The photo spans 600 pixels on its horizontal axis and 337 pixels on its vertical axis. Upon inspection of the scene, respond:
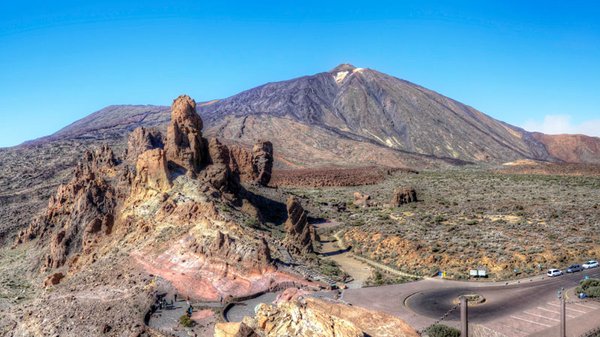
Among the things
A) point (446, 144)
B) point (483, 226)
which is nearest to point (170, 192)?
point (483, 226)

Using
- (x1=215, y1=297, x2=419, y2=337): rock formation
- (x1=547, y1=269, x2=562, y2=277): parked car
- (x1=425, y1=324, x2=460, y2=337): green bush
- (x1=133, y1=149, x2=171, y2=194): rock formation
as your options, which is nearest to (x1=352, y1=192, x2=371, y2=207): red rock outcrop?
(x1=133, y1=149, x2=171, y2=194): rock formation

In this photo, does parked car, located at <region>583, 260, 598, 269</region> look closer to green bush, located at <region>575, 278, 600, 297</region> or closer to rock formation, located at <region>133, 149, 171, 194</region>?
green bush, located at <region>575, 278, 600, 297</region>

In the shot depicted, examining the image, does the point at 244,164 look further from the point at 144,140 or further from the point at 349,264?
the point at 349,264

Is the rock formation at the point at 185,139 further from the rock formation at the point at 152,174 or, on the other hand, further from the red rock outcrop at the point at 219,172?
the rock formation at the point at 152,174

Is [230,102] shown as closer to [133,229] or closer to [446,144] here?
[446,144]

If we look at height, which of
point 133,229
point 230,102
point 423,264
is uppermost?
point 230,102

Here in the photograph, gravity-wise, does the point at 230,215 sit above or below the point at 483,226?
above

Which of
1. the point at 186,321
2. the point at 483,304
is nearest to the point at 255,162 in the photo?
the point at 186,321
